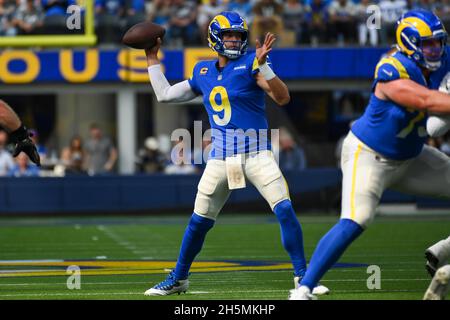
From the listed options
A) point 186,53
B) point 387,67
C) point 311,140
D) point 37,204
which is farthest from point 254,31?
point 387,67

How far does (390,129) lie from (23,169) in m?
12.3

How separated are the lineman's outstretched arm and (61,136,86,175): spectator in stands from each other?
1055 centimetres

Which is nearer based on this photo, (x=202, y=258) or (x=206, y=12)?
(x=202, y=258)

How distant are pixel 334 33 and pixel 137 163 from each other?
4.21m

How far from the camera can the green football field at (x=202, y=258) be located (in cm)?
764

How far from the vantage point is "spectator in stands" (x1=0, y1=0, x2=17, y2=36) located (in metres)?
18.2

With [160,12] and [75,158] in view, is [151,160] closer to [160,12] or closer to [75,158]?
[75,158]

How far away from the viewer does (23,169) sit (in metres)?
18.0

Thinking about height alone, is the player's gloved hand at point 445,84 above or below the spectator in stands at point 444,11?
below

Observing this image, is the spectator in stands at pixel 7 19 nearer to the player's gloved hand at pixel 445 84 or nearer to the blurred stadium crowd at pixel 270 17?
the blurred stadium crowd at pixel 270 17

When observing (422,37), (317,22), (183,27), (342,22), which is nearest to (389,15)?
(342,22)

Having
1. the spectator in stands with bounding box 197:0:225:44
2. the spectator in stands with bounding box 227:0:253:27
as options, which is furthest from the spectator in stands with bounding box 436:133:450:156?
the spectator in stands with bounding box 197:0:225:44

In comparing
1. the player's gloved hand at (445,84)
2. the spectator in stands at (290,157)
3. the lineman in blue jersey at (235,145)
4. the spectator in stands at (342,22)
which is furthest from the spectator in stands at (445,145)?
the player's gloved hand at (445,84)

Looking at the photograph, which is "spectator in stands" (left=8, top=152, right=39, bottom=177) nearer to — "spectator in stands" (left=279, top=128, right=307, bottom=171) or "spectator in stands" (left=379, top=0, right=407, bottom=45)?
"spectator in stands" (left=279, top=128, right=307, bottom=171)
